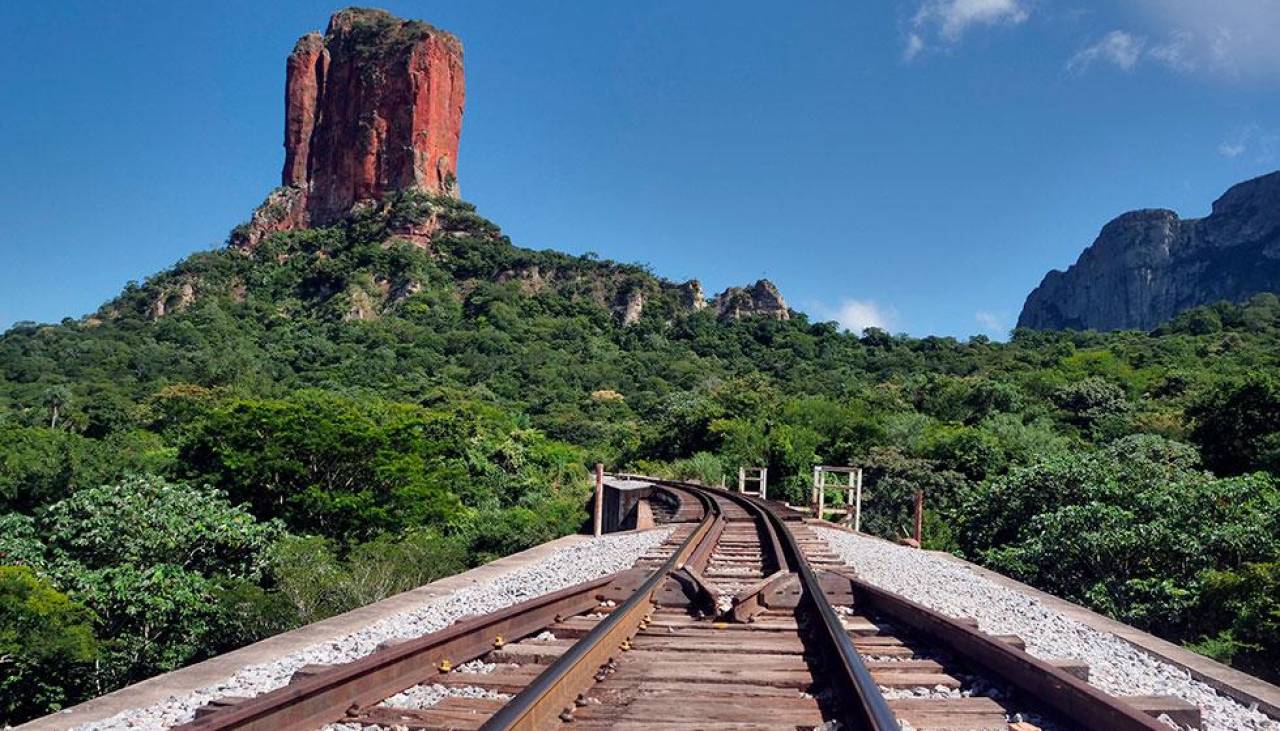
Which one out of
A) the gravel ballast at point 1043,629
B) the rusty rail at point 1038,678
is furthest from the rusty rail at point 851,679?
the gravel ballast at point 1043,629

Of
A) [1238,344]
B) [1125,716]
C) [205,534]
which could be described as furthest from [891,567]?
[1238,344]

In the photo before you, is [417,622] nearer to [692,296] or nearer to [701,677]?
[701,677]

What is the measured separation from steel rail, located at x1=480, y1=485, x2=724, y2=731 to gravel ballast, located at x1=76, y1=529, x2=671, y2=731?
1162 millimetres

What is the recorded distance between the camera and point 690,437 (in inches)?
1519

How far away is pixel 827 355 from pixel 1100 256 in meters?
107

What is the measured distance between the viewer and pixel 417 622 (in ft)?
18.9

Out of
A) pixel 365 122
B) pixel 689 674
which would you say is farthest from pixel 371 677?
pixel 365 122

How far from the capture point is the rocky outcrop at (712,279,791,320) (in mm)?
102938

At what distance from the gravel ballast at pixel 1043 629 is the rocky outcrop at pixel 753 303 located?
92.6 m

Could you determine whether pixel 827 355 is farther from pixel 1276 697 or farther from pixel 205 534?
→ pixel 1276 697

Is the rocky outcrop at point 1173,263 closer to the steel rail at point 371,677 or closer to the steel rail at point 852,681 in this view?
the steel rail at point 852,681

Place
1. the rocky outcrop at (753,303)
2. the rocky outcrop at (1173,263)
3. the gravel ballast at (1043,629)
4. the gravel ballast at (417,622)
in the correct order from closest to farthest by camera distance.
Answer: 1. the gravel ballast at (417,622)
2. the gravel ballast at (1043,629)
3. the rocky outcrop at (753,303)
4. the rocky outcrop at (1173,263)

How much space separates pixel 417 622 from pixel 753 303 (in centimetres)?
9995

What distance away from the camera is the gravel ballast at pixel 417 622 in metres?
3.46
